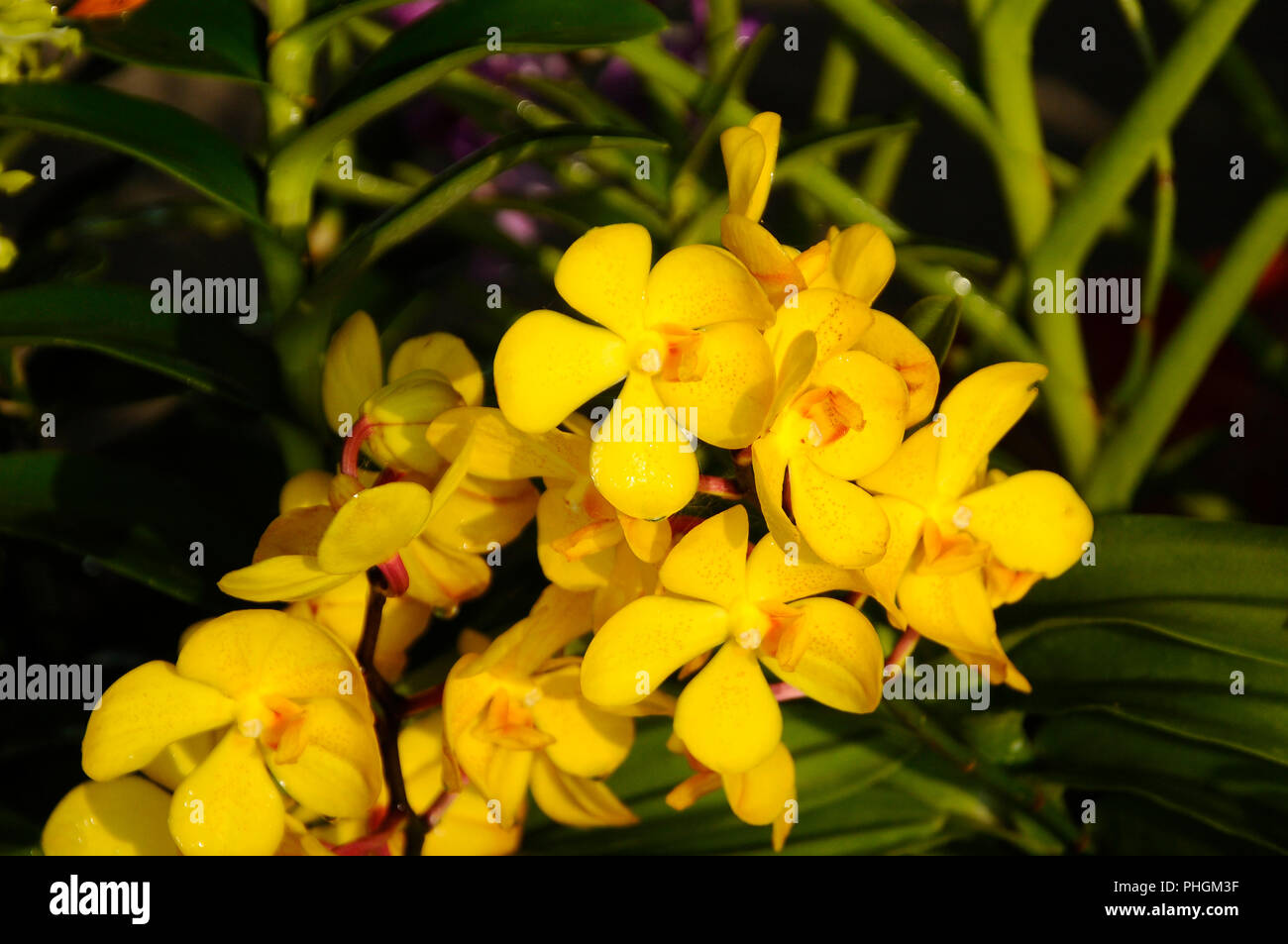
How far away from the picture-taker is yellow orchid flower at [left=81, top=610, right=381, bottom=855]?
0.99 ft

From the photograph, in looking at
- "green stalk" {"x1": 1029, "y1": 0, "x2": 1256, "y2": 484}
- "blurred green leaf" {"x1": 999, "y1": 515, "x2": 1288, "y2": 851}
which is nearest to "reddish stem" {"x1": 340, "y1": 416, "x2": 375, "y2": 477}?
"blurred green leaf" {"x1": 999, "y1": 515, "x2": 1288, "y2": 851}

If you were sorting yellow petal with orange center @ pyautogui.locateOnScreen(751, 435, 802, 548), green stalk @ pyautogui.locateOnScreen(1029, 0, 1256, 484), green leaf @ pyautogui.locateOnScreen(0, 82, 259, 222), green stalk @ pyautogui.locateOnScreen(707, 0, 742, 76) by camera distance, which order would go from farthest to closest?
1. green stalk @ pyautogui.locateOnScreen(707, 0, 742, 76)
2. green stalk @ pyautogui.locateOnScreen(1029, 0, 1256, 484)
3. green leaf @ pyautogui.locateOnScreen(0, 82, 259, 222)
4. yellow petal with orange center @ pyautogui.locateOnScreen(751, 435, 802, 548)

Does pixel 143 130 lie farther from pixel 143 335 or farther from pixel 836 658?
pixel 836 658

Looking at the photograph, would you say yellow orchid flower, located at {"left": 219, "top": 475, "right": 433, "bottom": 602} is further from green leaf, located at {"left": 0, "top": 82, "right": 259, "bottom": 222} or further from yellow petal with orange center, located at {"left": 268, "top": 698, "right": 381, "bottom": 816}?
green leaf, located at {"left": 0, "top": 82, "right": 259, "bottom": 222}

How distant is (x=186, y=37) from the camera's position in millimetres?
394

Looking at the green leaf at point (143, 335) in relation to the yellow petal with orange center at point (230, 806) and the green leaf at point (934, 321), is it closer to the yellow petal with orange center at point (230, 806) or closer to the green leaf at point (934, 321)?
the yellow petal with orange center at point (230, 806)

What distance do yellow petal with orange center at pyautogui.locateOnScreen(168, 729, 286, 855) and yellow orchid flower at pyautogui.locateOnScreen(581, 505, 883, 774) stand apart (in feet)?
0.33

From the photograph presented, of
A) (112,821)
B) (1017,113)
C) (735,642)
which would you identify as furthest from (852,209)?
(112,821)

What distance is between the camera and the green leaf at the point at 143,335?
38 cm

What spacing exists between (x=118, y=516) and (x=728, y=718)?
0.88 feet

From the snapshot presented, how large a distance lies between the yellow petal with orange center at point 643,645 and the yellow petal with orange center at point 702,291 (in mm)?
78

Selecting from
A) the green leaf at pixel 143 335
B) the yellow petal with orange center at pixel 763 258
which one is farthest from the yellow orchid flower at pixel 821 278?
the green leaf at pixel 143 335

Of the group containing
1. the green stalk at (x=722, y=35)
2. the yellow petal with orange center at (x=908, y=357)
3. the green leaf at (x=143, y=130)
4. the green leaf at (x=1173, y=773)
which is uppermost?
the green stalk at (x=722, y=35)
